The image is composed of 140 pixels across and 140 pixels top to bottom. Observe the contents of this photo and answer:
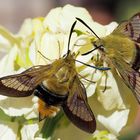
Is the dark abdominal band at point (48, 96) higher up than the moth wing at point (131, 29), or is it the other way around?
the moth wing at point (131, 29)

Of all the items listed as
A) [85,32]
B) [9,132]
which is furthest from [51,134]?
[85,32]

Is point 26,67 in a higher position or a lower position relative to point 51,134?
higher

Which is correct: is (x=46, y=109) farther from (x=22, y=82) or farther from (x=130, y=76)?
(x=130, y=76)

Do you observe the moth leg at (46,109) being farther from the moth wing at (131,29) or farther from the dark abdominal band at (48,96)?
the moth wing at (131,29)

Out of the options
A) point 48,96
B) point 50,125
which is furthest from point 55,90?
point 50,125

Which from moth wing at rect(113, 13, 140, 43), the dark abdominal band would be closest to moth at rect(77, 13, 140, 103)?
moth wing at rect(113, 13, 140, 43)

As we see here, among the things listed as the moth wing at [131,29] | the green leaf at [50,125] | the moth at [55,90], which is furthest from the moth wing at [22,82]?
the moth wing at [131,29]

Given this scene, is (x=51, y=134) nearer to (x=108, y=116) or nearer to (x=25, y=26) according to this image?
(x=108, y=116)
